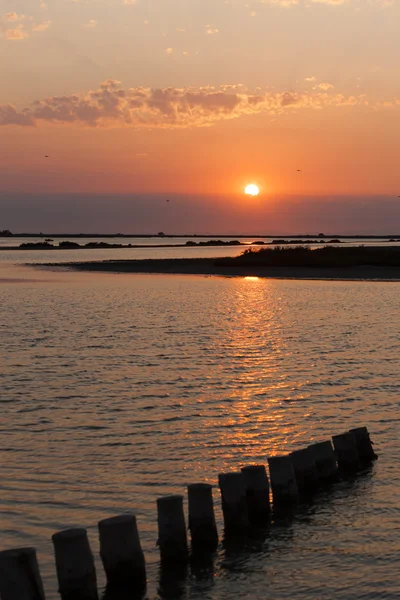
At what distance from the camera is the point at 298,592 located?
415 inches

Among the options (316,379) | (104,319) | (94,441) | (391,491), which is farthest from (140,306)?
(391,491)

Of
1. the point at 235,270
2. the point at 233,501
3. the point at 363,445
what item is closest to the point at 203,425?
the point at 363,445

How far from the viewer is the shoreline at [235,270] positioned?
83312 mm

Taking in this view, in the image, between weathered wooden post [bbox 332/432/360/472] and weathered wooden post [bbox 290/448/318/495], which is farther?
weathered wooden post [bbox 332/432/360/472]

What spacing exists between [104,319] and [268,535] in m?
32.1

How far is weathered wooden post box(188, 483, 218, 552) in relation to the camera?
39.0 ft

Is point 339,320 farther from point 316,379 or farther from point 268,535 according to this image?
point 268,535

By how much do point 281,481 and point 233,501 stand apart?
1405mm

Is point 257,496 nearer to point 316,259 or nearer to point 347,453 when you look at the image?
point 347,453

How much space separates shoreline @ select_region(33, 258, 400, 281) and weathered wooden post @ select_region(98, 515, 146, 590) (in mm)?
71093

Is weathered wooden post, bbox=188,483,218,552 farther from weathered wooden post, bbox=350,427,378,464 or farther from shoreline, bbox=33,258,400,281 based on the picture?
shoreline, bbox=33,258,400,281

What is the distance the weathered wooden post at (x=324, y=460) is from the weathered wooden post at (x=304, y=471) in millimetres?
265

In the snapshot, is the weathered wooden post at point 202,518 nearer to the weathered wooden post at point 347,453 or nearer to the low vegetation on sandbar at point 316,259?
the weathered wooden post at point 347,453

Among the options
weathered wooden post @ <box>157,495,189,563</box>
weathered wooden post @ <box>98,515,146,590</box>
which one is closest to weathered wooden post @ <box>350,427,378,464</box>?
weathered wooden post @ <box>157,495,189,563</box>
